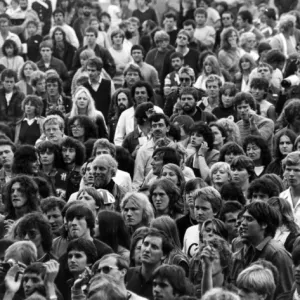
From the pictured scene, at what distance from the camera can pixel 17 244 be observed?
11.6 metres

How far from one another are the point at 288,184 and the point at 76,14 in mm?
12049

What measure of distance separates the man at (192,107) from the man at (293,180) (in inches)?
152

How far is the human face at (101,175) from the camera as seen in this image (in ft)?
47.9

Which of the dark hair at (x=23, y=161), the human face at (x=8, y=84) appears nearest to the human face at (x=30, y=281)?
the dark hair at (x=23, y=161)

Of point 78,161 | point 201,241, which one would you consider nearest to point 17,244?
point 201,241

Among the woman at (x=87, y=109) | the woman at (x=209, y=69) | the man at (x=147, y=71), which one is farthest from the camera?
the man at (x=147, y=71)

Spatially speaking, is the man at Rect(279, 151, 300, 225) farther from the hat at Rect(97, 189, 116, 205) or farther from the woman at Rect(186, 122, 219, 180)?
the woman at Rect(186, 122, 219, 180)

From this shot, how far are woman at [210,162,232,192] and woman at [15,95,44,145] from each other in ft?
14.2

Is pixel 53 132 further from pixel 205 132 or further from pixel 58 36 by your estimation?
pixel 58 36

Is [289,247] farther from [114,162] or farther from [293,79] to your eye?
[293,79]

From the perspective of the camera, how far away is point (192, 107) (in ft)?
59.1

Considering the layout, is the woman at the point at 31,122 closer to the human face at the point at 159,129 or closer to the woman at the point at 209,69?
the human face at the point at 159,129

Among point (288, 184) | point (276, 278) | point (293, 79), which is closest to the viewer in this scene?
point (276, 278)

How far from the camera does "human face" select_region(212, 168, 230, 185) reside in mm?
14406
